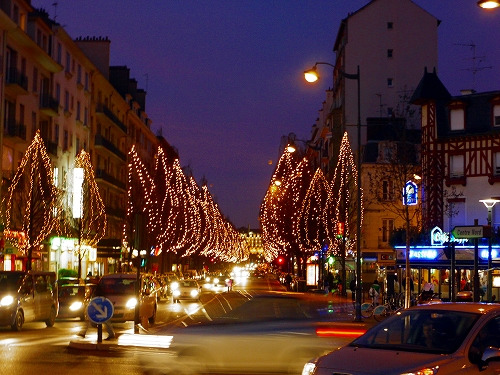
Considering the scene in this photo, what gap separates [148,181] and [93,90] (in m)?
15.9

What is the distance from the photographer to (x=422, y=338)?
9859 millimetres

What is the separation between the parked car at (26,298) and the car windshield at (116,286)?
1732mm

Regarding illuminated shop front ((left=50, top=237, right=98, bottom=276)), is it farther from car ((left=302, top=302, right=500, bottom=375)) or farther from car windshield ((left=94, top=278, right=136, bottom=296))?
car ((left=302, top=302, right=500, bottom=375))

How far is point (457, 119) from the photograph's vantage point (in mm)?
54500

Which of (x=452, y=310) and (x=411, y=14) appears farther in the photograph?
(x=411, y=14)

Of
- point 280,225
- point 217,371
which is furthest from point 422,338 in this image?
point 280,225

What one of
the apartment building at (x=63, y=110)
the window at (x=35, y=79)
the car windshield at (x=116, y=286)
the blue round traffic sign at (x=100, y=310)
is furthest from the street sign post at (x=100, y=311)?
the window at (x=35, y=79)

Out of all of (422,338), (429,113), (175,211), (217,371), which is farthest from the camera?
(175,211)

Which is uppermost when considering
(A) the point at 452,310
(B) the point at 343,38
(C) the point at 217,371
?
(B) the point at 343,38

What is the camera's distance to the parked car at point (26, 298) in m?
28.0

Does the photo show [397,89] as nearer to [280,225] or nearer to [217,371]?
[280,225]

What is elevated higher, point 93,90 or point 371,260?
point 93,90

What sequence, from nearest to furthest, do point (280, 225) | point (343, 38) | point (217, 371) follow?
point (217, 371) → point (343, 38) → point (280, 225)

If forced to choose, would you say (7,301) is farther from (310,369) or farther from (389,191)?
(389,191)
